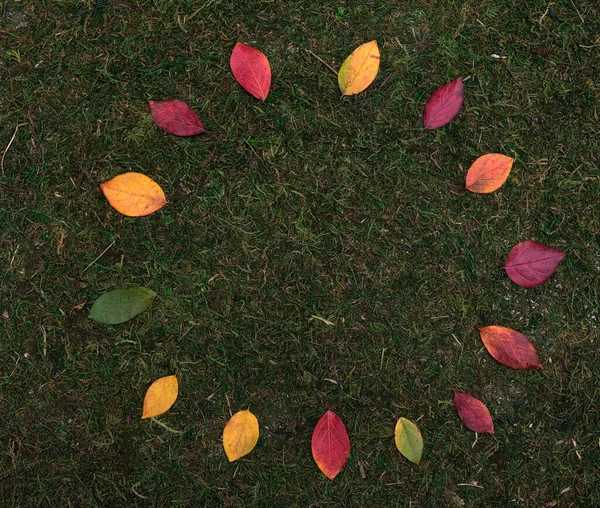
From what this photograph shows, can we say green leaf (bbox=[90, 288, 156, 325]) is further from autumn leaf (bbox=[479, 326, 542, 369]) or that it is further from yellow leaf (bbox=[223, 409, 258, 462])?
autumn leaf (bbox=[479, 326, 542, 369])

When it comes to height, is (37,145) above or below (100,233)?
above

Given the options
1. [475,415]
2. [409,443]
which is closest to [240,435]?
[409,443]

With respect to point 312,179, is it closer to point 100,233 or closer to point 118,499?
point 100,233

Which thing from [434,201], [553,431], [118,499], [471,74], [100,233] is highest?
[471,74]

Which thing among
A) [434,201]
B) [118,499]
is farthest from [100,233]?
[434,201]

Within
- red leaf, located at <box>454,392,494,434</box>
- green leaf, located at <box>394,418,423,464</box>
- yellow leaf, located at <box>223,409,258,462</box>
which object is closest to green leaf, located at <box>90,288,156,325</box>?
yellow leaf, located at <box>223,409,258,462</box>

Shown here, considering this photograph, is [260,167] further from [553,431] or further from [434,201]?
[553,431]

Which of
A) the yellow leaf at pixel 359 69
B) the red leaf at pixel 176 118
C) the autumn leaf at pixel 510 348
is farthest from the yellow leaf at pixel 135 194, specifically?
the autumn leaf at pixel 510 348
